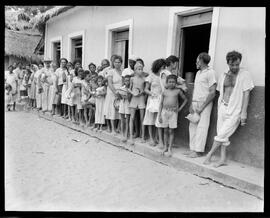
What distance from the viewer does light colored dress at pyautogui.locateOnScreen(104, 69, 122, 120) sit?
5438 mm

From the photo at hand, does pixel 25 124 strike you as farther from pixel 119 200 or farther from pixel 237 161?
pixel 237 161

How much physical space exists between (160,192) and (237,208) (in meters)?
0.90

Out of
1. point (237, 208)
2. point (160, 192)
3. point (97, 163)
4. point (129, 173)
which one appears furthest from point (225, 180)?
point (97, 163)

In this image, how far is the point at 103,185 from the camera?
3541 millimetres

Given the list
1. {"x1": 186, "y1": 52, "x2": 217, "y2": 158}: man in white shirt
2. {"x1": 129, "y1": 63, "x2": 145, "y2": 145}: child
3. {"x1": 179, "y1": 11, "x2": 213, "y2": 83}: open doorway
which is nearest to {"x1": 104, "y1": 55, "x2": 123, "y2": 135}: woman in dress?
{"x1": 129, "y1": 63, "x2": 145, "y2": 145}: child

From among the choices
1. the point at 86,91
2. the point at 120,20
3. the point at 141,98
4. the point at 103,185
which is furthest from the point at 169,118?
the point at 120,20

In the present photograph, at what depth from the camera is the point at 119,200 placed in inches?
125

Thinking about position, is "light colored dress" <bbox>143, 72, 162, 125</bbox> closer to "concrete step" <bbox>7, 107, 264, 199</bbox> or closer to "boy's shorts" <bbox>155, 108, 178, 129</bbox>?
"boy's shorts" <bbox>155, 108, 178, 129</bbox>

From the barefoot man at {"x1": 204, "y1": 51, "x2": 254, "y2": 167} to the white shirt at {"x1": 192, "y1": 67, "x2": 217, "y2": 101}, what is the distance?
0.17m

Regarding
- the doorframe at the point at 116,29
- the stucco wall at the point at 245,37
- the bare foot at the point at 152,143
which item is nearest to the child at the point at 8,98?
the doorframe at the point at 116,29

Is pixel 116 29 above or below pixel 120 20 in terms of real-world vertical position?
below

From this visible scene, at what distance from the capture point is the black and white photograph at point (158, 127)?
3268 mm

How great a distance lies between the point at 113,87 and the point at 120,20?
1.57 metres

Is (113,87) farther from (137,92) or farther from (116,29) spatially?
(116,29)
